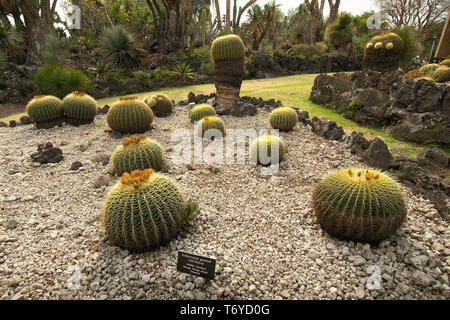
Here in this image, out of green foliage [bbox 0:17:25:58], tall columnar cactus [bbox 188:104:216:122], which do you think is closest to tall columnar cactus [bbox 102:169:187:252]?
tall columnar cactus [bbox 188:104:216:122]

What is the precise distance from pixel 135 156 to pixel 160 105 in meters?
4.10

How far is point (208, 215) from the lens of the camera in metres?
3.41

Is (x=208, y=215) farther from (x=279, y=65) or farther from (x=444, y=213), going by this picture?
(x=279, y=65)

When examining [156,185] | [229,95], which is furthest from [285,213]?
[229,95]

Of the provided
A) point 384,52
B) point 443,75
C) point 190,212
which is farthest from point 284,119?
point 443,75

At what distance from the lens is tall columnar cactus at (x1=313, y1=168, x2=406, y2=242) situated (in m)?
2.64

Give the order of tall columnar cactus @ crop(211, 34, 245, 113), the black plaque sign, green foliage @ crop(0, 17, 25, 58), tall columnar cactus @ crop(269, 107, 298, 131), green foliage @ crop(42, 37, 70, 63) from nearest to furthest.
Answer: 1. the black plaque sign
2. tall columnar cactus @ crop(269, 107, 298, 131)
3. tall columnar cactus @ crop(211, 34, 245, 113)
4. green foliage @ crop(42, 37, 70, 63)
5. green foliage @ crop(0, 17, 25, 58)

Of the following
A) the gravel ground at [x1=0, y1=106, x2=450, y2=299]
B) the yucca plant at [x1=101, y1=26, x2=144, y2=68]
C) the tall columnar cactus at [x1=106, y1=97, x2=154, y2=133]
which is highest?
the yucca plant at [x1=101, y1=26, x2=144, y2=68]

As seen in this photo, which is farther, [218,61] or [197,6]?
[197,6]

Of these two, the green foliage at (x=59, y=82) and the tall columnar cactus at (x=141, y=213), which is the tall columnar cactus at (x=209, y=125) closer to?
the tall columnar cactus at (x=141, y=213)

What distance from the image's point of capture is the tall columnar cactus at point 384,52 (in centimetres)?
821

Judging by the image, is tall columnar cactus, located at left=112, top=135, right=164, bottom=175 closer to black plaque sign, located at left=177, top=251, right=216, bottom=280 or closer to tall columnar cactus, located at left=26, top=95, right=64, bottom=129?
black plaque sign, located at left=177, top=251, right=216, bottom=280

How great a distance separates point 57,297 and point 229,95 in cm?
708

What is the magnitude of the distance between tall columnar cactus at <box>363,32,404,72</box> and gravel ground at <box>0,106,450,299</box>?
6242 millimetres
